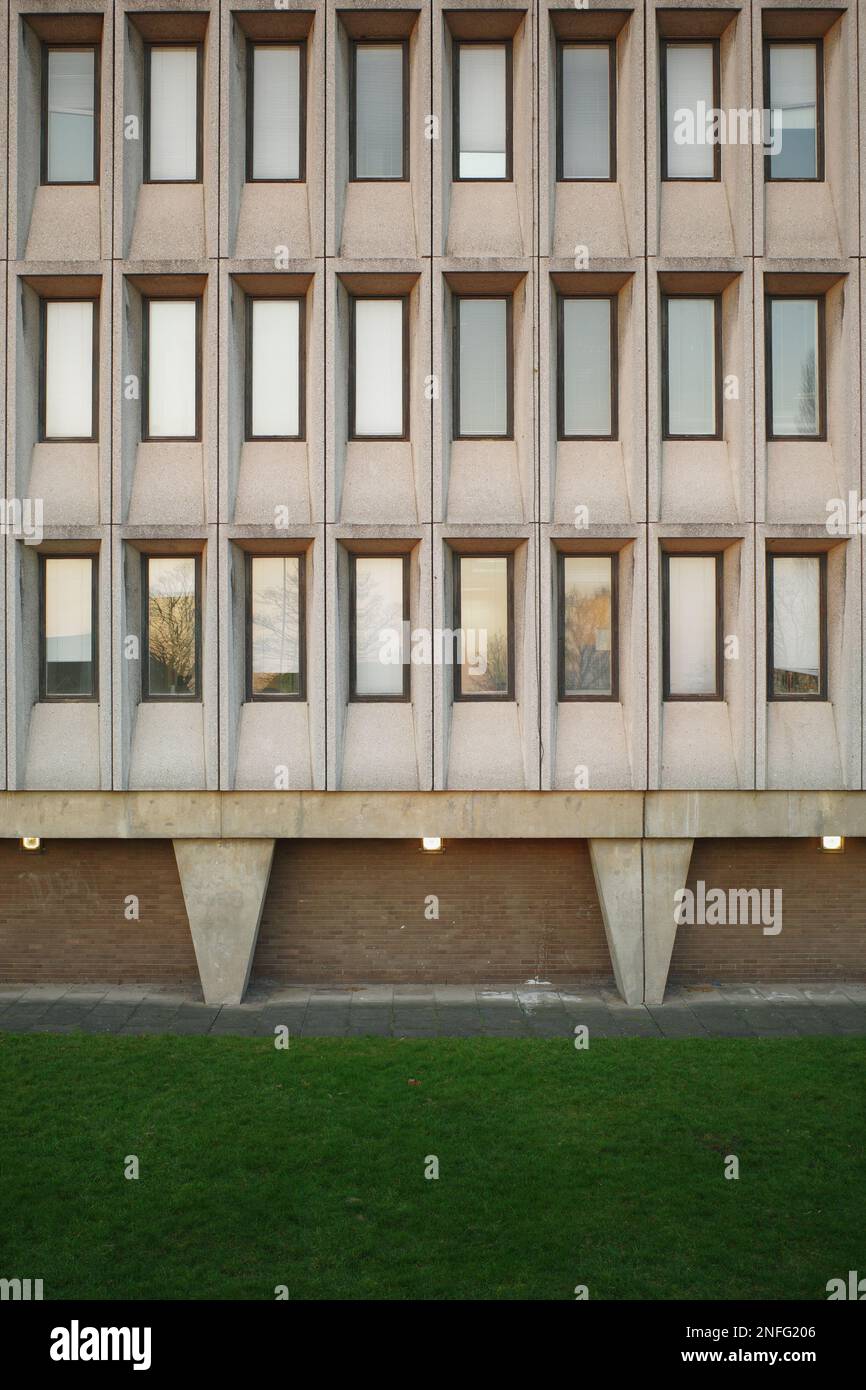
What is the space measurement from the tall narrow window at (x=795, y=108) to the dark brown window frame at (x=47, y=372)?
996 centimetres

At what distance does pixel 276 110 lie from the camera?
14.6 meters

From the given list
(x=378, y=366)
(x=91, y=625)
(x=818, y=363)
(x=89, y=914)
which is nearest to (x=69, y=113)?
(x=378, y=366)

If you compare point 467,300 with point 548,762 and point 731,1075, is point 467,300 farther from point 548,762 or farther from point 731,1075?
point 731,1075

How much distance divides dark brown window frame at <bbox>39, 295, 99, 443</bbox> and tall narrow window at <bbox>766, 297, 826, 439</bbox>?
971 centimetres

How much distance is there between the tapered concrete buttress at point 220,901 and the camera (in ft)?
46.8

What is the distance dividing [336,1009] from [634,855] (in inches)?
185

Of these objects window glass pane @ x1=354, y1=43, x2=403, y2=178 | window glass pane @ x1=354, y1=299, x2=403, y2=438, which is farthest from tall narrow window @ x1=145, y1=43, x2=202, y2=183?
window glass pane @ x1=354, y1=299, x2=403, y2=438

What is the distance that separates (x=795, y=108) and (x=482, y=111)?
4.55 metres

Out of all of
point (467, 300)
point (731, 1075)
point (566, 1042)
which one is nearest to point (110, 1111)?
point (566, 1042)

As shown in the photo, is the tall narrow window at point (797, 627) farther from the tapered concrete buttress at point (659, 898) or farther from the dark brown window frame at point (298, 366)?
the dark brown window frame at point (298, 366)

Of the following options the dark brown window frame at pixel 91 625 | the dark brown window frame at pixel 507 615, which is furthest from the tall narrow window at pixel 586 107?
the dark brown window frame at pixel 91 625

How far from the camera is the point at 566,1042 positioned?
12.5 m

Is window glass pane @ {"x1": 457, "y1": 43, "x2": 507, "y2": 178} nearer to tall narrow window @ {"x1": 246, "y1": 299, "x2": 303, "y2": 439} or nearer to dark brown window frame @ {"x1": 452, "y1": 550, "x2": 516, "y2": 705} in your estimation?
tall narrow window @ {"x1": 246, "y1": 299, "x2": 303, "y2": 439}

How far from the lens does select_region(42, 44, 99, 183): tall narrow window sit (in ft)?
47.4
